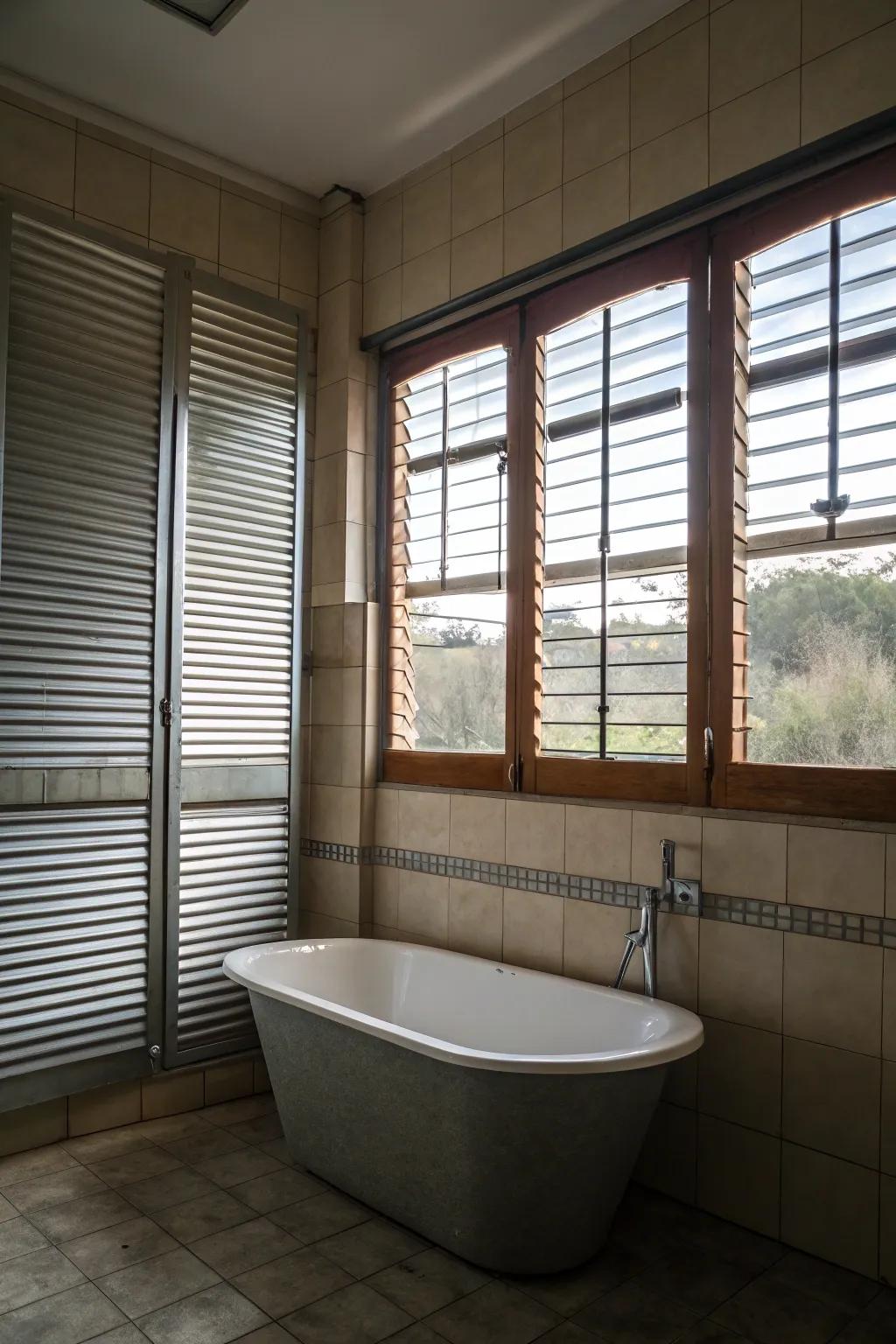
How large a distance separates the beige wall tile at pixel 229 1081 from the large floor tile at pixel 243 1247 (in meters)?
0.86

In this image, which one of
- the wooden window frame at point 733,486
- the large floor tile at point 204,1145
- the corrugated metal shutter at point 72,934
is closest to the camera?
the wooden window frame at point 733,486

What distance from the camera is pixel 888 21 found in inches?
86.5

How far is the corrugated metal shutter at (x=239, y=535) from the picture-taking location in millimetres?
3223

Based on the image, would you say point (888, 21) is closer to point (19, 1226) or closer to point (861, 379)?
point (861, 379)

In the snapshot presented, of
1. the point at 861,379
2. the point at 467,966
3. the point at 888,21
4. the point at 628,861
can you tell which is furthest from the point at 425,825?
the point at 888,21

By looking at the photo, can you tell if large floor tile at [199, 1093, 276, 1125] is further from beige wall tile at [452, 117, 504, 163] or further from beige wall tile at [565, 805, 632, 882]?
beige wall tile at [452, 117, 504, 163]

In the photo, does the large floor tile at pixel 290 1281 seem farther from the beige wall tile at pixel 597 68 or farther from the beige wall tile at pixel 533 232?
the beige wall tile at pixel 597 68

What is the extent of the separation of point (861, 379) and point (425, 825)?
1901mm

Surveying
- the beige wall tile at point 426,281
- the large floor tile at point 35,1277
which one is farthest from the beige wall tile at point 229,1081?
the beige wall tile at point 426,281

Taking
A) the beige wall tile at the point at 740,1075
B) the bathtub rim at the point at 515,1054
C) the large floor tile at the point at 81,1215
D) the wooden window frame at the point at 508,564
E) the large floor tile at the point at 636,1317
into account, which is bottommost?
the large floor tile at the point at 81,1215

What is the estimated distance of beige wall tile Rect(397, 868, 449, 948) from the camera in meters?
3.22

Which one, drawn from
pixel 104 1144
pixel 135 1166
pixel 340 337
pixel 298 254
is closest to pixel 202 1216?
pixel 135 1166

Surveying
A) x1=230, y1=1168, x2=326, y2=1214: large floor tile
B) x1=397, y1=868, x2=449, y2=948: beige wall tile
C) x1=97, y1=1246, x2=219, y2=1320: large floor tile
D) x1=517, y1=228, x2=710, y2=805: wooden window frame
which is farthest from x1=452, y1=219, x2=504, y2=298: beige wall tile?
x1=97, y1=1246, x2=219, y2=1320: large floor tile

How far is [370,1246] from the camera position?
7.64 ft
